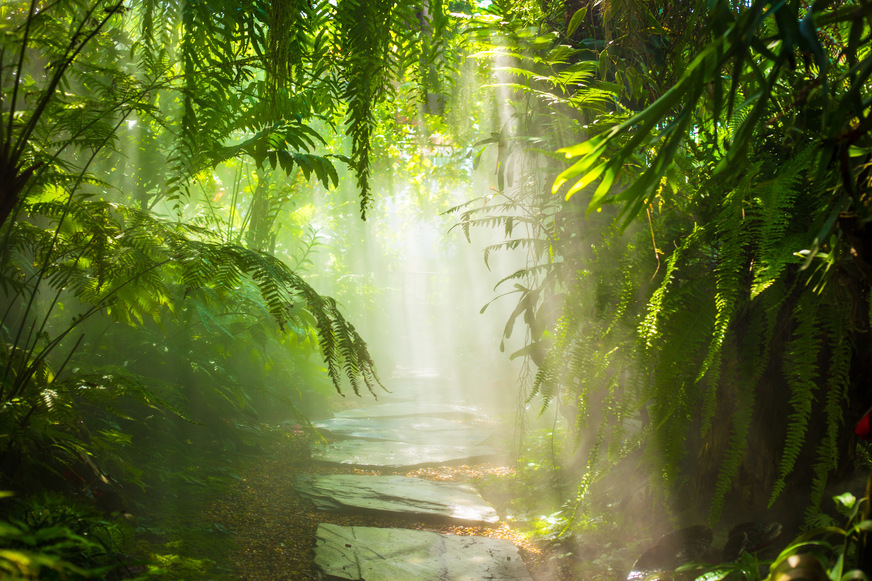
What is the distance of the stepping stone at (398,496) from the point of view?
121 inches

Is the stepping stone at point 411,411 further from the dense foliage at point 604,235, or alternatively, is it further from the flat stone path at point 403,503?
the dense foliage at point 604,235

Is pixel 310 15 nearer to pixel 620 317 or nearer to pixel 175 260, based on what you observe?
pixel 175 260

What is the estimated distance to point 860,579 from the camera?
75cm

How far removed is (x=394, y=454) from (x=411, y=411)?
7.19 feet

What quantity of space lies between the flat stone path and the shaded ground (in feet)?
0.22

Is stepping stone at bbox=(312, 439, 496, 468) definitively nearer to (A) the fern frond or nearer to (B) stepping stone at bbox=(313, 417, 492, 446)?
(B) stepping stone at bbox=(313, 417, 492, 446)

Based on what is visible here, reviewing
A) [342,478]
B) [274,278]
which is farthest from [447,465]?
[274,278]

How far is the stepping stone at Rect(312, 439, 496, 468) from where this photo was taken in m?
4.19

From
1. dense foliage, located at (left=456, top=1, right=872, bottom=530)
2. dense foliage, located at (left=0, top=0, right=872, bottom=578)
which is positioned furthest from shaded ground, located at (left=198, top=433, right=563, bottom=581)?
dense foliage, located at (left=456, top=1, right=872, bottom=530)

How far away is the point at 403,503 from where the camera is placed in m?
3.22

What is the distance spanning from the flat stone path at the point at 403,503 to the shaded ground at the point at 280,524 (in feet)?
0.22

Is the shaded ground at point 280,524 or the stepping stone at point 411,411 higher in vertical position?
the shaded ground at point 280,524

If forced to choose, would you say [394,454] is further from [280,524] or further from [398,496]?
[280,524]

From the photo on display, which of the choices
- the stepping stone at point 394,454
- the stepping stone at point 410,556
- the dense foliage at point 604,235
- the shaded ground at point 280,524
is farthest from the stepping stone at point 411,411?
the dense foliage at point 604,235
